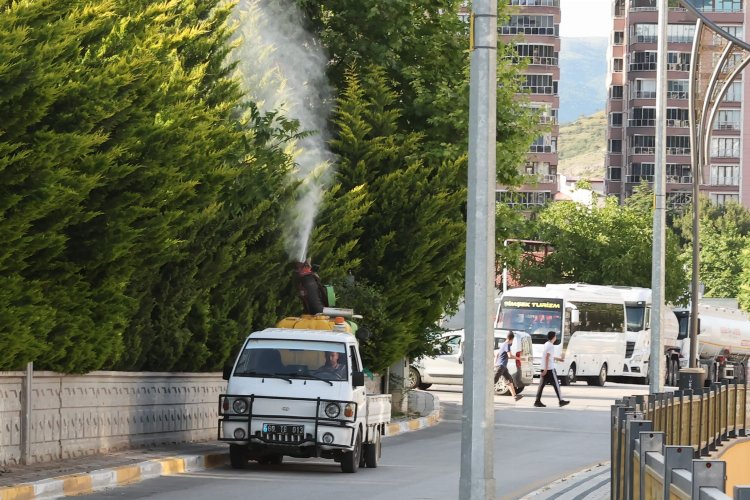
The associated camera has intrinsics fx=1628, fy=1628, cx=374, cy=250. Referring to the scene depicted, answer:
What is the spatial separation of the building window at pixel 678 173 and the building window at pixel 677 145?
131cm

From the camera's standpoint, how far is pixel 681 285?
327ft

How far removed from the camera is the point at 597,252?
95.2 metres

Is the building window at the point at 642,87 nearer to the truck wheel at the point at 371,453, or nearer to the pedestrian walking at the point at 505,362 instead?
the pedestrian walking at the point at 505,362

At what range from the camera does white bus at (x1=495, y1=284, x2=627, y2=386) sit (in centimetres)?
6119

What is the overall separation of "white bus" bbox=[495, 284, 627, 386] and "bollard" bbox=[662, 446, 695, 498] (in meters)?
50.4

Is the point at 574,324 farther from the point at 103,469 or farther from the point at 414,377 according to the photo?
the point at 103,469

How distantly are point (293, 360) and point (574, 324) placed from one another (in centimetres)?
4301

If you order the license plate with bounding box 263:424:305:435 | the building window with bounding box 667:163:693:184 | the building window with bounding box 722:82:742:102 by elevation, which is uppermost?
the building window with bounding box 722:82:742:102

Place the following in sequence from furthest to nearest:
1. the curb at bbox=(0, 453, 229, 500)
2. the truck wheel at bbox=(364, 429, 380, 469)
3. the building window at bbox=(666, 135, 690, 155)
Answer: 1. the building window at bbox=(666, 135, 690, 155)
2. the truck wheel at bbox=(364, 429, 380, 469)
3. the curb at bbox=(0, 453, 229, 500)

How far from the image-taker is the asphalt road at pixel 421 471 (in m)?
17.5

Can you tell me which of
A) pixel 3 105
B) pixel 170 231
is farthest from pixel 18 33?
pixel 170 231

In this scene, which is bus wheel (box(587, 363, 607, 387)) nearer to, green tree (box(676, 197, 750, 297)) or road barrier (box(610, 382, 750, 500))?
road barrier (box(610, 382, 750, 500))

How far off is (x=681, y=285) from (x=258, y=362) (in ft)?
267

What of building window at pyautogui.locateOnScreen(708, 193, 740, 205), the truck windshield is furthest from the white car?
building window at pyautogui.locateOnScreen(708, 193, 740, 205)
